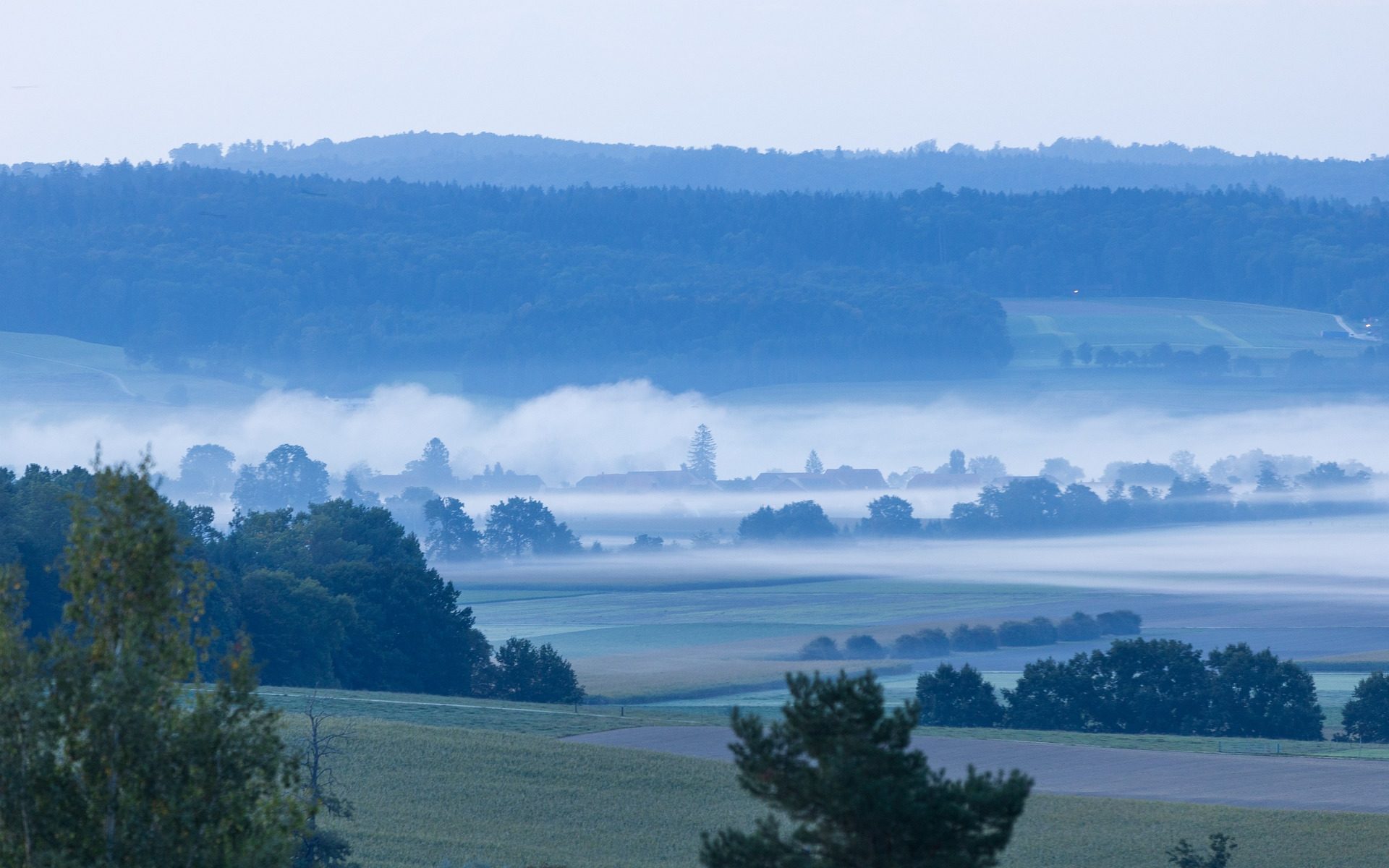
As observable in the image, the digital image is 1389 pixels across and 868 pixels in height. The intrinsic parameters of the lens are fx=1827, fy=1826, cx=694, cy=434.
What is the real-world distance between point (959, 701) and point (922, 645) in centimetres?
Answer: 4302

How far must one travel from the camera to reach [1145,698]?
70.0m

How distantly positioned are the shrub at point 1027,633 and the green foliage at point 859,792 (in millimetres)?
105876

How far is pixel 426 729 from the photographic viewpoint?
52250 mm

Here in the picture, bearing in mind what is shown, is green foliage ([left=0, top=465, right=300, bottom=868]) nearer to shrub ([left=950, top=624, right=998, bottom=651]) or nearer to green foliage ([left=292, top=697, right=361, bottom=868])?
green foliage ([left=292, top=697, right=361, bottom=868])

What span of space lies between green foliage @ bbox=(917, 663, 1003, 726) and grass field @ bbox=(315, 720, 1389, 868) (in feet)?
74.4

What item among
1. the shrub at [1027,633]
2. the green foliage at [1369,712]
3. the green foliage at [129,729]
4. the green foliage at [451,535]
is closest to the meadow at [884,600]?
the shrub at [1027,633]

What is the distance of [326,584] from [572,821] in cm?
4178

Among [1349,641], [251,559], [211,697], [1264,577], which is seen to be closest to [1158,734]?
[251,559]

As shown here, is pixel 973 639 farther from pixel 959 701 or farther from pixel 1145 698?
pixel 1145 698

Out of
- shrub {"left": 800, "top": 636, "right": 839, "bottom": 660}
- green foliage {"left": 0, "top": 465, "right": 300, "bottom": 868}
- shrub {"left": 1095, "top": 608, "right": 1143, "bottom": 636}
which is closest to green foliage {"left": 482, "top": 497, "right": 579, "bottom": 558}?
shrub {"left": 1095, "top": 608, "right": 1143, "bottom": 636}

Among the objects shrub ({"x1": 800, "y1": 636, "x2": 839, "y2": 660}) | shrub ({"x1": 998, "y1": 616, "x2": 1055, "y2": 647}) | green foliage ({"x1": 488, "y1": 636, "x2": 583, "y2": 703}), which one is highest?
shrub ({"x1": 998, "y1": 616, "x2": 1055, "y2": 647})

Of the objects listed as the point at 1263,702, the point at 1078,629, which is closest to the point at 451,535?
the point at 1078,629

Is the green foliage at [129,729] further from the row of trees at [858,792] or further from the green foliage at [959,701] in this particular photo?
the green foliage at [959,701]

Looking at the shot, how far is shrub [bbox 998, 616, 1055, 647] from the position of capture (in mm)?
118562
